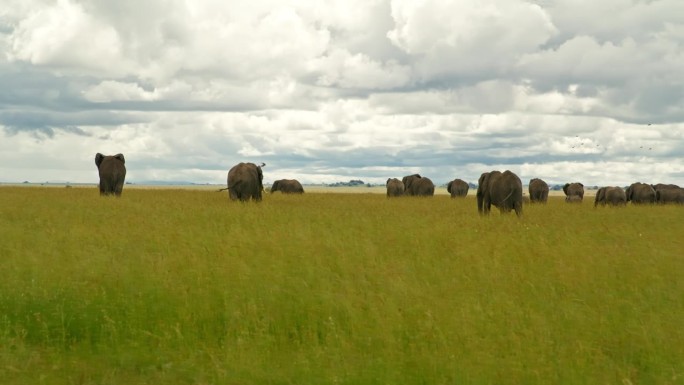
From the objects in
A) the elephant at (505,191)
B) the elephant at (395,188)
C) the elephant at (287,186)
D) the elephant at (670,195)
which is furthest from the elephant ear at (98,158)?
Result: the elephant at (670,195)

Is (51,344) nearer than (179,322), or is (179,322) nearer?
(51,344)

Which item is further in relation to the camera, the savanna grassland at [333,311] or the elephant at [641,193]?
the elephant at [641,193]

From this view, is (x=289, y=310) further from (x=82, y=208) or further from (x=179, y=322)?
(x=82, y=208)

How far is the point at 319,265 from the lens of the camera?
39.9 ft

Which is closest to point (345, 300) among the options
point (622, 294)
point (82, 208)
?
point (622, 294)

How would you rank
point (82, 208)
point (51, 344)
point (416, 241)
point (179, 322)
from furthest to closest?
point (82, 208)
point (416, 241)
point (179, 322)
point (51, 344)

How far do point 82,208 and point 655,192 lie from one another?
34.2 m

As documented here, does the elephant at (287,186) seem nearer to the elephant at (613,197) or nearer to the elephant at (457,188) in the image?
the elephant at (457,188)

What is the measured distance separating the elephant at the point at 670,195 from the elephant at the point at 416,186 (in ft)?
55.8

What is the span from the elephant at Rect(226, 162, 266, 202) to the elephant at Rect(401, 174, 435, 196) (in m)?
24.7

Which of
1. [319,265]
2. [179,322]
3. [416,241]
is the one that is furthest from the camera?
[416,241]

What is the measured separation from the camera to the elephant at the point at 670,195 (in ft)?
147

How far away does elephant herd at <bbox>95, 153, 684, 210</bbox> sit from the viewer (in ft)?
80.8

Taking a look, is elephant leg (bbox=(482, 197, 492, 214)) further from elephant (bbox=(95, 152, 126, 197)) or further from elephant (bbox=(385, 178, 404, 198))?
elephant (bbox=(385, 178, 404, 198))
